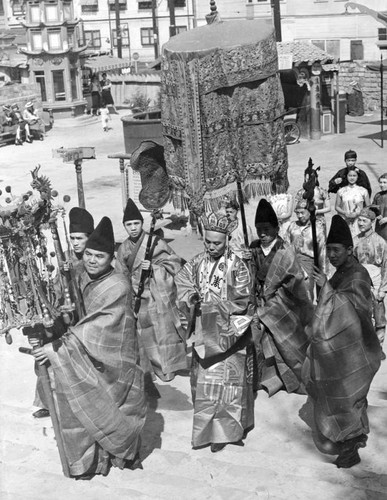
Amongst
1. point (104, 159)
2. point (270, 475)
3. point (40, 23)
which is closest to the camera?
point (270, 475)

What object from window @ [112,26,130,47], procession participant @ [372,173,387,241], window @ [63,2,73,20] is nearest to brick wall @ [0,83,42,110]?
window @ [63,2,73,20]

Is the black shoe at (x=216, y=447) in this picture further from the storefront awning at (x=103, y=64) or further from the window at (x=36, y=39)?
the storefront awning at (x=103, y=64)

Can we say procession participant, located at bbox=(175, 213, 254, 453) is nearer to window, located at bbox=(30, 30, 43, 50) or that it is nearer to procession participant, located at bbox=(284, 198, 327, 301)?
procession participant, located at bbox=(284, 198, 327, 301)

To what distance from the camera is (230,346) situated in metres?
6.90

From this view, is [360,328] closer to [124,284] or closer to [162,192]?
[124,284]

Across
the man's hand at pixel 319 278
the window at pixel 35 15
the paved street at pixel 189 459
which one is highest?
the window at pixel 35 15

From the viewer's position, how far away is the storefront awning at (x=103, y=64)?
121 feet

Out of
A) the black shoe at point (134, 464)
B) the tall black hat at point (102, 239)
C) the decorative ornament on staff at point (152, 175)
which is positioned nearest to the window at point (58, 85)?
the decorative ornament on staff at point (152, 175)

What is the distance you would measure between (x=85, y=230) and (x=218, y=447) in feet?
7.43

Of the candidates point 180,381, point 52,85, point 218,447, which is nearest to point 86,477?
point 218,447

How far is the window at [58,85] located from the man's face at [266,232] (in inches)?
964

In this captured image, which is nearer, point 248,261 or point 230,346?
point 230,346

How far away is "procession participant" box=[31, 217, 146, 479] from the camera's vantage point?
6250 mm

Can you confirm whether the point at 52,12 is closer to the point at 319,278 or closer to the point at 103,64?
the point at 103,64
